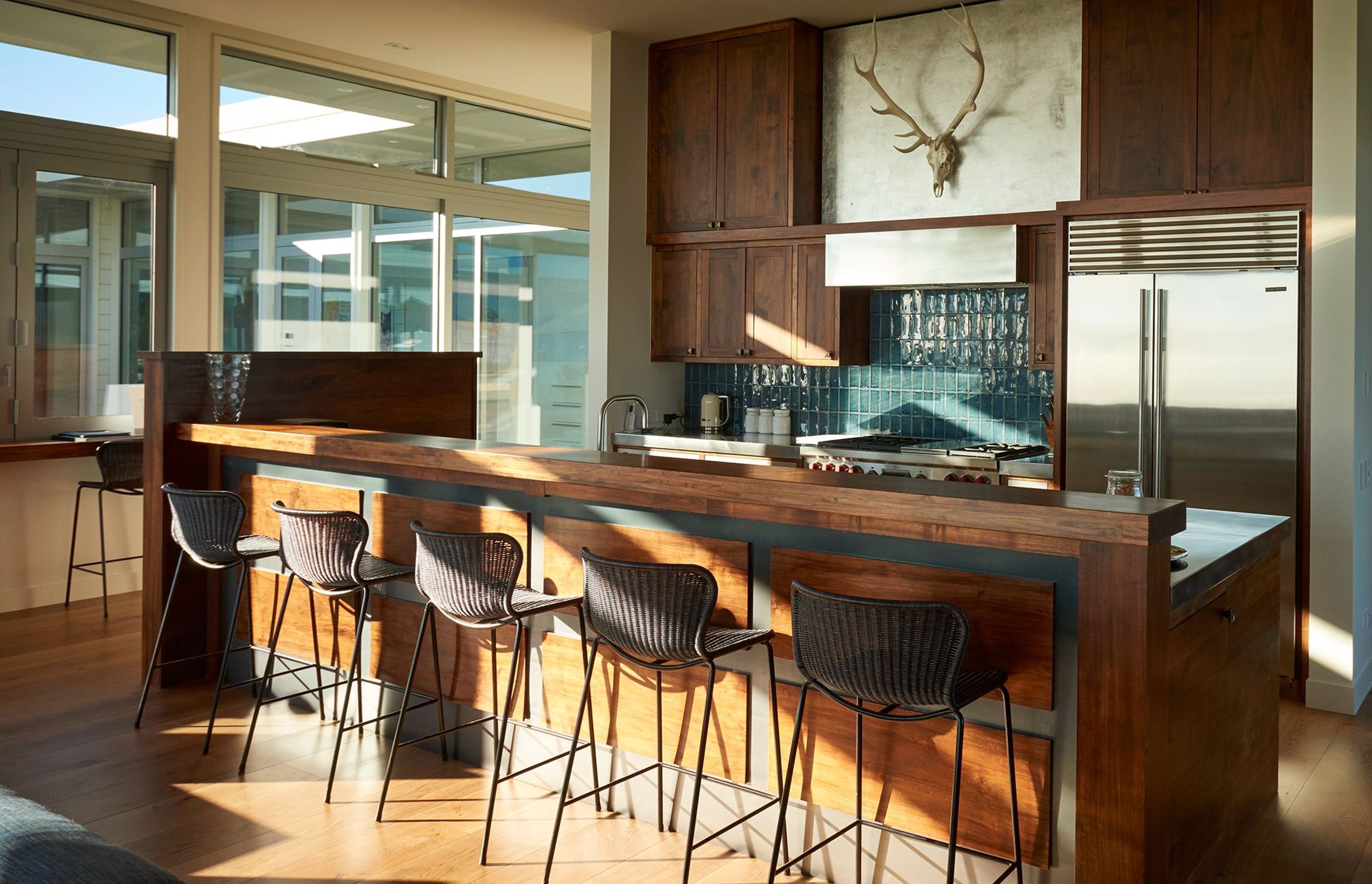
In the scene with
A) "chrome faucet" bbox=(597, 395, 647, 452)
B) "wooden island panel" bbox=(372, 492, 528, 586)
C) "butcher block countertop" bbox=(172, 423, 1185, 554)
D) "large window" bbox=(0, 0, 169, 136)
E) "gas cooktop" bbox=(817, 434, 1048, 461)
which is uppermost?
"large window" bbox=(0, 0, 169, 136)

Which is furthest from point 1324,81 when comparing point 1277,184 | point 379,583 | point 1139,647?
point 379,583

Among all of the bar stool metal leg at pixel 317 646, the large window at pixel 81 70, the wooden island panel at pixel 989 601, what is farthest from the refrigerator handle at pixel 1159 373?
the large window at pixel 81 70

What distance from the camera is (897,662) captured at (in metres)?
2.53

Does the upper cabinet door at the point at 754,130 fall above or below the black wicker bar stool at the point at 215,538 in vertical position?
above

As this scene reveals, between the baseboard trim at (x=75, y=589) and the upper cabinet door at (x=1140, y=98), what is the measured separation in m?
5.10

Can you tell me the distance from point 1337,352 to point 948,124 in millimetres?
2202

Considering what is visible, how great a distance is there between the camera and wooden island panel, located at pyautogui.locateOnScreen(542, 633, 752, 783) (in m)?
3.21

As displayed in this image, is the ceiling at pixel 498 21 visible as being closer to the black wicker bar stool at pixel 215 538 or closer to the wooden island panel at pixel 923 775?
the black wicker bar stool at pixel 215 538

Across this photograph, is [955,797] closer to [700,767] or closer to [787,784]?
[787,784]

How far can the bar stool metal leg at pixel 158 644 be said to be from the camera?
4.21m

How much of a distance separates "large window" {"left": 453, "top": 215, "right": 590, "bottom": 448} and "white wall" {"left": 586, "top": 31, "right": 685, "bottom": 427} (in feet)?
4.97

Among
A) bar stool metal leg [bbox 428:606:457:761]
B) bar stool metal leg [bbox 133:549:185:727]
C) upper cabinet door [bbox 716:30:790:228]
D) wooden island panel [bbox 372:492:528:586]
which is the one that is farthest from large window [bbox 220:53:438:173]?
bar stool metal leg [bbox 428:606:457:761]

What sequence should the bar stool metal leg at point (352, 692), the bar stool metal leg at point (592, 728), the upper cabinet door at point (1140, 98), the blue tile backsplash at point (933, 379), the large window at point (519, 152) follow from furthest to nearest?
the large window at point (519, 152) < the blue tile backsplash at point (933, 379) < the upper cabinet door at point (1140, 98) < the bar stool metal leg at point (352, 692) < the bar stool metal leg at point (592, 728)

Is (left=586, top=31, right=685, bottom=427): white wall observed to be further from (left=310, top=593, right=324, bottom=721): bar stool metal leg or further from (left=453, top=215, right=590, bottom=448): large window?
(left=310, top=593, right=324, bottom=721): bar stool metal leg
